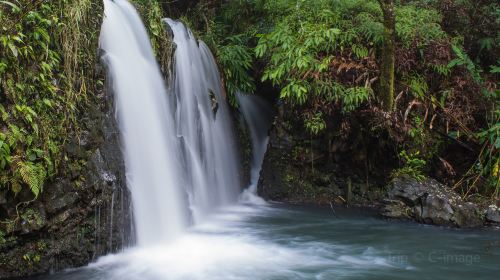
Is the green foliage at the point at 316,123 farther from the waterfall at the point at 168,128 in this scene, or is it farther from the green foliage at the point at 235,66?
the waterfall at the point at 168,128

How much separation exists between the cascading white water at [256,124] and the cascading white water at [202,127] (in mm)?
607

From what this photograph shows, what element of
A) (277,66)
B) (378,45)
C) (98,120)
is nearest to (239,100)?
(277,66)

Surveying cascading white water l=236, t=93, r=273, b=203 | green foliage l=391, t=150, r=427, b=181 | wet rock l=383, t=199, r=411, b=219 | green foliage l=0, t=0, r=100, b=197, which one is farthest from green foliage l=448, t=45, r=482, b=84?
green foliage l=0, t=0, r=100, b=197

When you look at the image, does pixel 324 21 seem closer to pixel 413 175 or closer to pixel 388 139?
pixel 388 139

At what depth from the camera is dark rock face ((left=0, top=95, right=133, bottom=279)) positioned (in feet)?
13.4

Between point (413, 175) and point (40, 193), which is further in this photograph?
point (413, 175)

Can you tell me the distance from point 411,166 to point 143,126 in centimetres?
414

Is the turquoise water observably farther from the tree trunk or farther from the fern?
the tree trunk

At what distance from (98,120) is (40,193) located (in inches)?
45.8

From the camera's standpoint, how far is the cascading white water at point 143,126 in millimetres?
5570

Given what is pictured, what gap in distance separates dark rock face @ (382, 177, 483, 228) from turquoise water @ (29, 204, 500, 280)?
178 mm

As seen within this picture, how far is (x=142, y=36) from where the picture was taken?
6703mm

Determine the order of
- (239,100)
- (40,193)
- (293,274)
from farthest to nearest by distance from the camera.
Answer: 1. (239,100)
2. (293,274)
3. (40,193)

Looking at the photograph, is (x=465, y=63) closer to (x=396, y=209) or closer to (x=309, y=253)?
(x=396, y=209)
